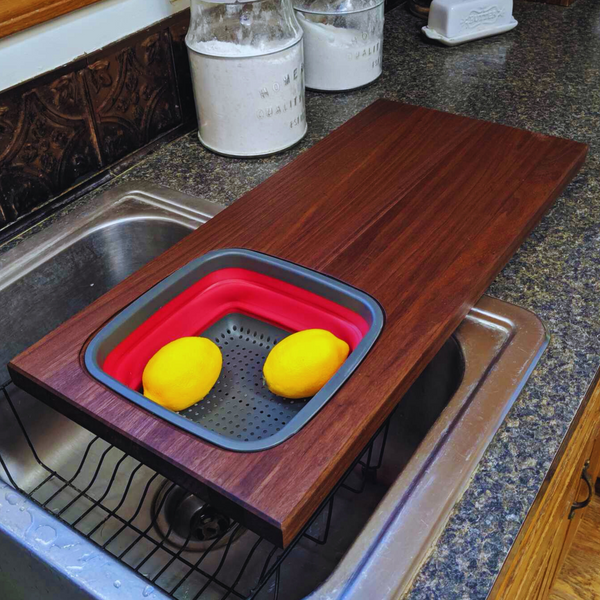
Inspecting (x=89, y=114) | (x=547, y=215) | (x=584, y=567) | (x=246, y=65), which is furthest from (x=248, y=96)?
(x=584, y=567)

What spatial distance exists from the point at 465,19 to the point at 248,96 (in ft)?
2.10

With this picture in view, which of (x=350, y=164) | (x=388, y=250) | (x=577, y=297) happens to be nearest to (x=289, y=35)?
(x=350, y=164)

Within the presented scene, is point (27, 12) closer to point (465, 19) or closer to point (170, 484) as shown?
point (170, 484)

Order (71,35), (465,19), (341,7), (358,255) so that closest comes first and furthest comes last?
1. (358,255)
2. (71,35)
3. (341,7)
4. (465,19)

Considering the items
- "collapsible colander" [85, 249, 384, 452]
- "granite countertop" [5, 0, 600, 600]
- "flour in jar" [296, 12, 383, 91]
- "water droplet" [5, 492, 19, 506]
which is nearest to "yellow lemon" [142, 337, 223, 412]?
"collapsible colander" [85, 249, 384, 452]

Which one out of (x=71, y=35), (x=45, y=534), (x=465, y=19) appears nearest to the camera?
(x=45, y=534)

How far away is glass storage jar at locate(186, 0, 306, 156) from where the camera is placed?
0.89 m

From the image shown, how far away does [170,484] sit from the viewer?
2.71 ft

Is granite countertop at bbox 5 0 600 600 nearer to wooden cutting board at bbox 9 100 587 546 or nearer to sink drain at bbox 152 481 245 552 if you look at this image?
wooden cutting board at bbox 9 100 587 546

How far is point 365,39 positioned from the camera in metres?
1.10

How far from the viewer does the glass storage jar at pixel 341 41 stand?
1.07m

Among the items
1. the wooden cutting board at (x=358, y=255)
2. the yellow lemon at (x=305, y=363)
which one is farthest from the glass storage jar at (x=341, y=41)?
the yellow lemon at (x=305, y=363)

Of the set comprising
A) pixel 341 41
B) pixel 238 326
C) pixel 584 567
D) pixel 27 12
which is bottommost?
pixel 584 567

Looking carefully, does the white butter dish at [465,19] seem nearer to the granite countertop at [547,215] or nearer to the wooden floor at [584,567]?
the granite countertop at [547,215]
